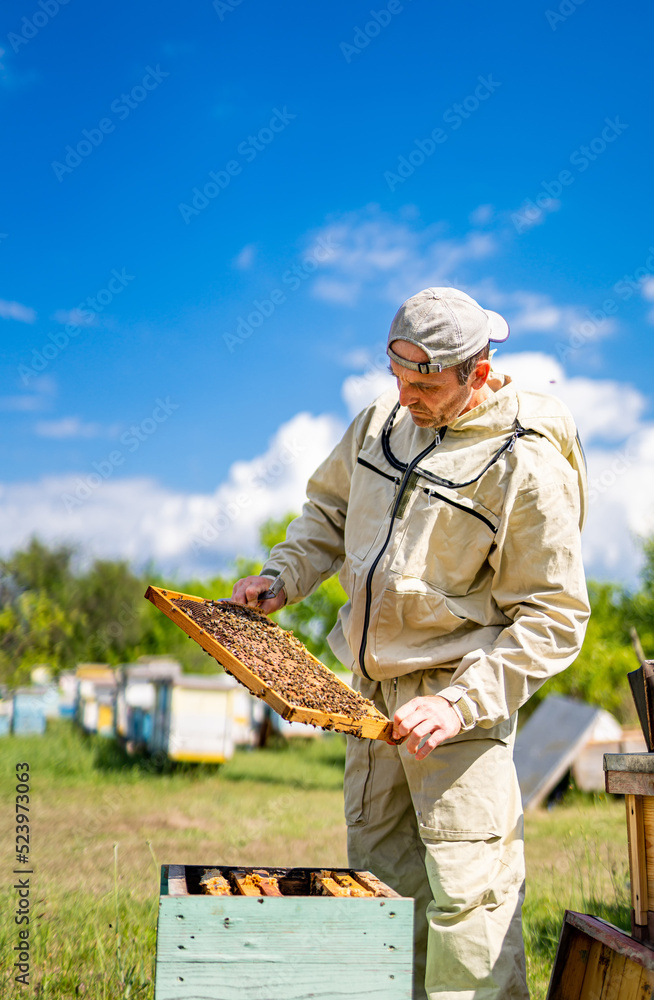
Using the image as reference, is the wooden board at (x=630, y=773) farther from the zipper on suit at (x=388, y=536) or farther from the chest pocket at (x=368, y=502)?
the chest pocket at (x=368, y=502)

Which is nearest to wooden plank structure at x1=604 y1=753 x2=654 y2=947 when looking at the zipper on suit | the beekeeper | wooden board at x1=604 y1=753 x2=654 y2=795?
wooden board at x1=604 y1=753 x2=654 y2=795

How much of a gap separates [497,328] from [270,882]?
1.85m

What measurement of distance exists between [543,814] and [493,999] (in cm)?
697

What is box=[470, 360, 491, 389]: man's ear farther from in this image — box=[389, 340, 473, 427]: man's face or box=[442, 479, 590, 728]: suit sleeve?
box=[442, 479, 590, 728]: suit sleeve

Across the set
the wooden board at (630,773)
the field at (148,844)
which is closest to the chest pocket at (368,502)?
the wooden board at (630,773)

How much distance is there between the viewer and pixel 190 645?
81.2 feet

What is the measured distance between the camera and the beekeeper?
7.93ft

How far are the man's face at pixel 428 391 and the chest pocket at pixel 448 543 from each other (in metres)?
0.24

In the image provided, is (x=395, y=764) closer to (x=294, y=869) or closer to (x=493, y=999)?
(x=294, y=869)

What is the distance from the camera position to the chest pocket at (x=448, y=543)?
105 inches

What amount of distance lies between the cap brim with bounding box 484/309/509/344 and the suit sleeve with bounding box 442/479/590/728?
52cm

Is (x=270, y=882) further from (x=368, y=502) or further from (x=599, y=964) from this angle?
(x=368, y=502)

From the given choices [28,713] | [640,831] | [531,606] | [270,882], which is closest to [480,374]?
[531,606]

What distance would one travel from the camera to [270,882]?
7.82 feet
